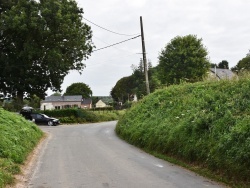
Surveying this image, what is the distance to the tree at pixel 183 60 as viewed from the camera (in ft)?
181

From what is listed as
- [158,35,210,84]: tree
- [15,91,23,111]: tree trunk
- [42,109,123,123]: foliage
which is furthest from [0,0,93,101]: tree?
[158,35,210,84]: tree

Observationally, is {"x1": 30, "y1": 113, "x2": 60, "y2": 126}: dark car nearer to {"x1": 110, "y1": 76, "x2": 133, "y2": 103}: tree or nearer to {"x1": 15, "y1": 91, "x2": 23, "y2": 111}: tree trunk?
{"x1": 15, "y1": 91, "x2": 23, "y2": 111}: tree trunk

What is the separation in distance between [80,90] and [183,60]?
68033 mm

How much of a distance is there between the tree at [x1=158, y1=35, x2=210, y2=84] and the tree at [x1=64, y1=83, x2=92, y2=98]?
63691mm

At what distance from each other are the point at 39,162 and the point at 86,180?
14.9 ft

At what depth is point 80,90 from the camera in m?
119

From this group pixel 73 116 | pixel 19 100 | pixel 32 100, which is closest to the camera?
pixel 19 100

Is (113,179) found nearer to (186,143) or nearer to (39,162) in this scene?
(186,143)

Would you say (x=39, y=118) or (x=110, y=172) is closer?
(x=110, y=172)

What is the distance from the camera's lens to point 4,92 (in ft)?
152

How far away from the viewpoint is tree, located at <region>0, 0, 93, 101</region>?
4012cm

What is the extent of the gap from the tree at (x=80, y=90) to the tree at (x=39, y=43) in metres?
72.1

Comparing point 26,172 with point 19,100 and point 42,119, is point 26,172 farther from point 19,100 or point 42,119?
point 19,100

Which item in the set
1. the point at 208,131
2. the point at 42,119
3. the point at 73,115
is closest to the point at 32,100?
the point at 73,115
